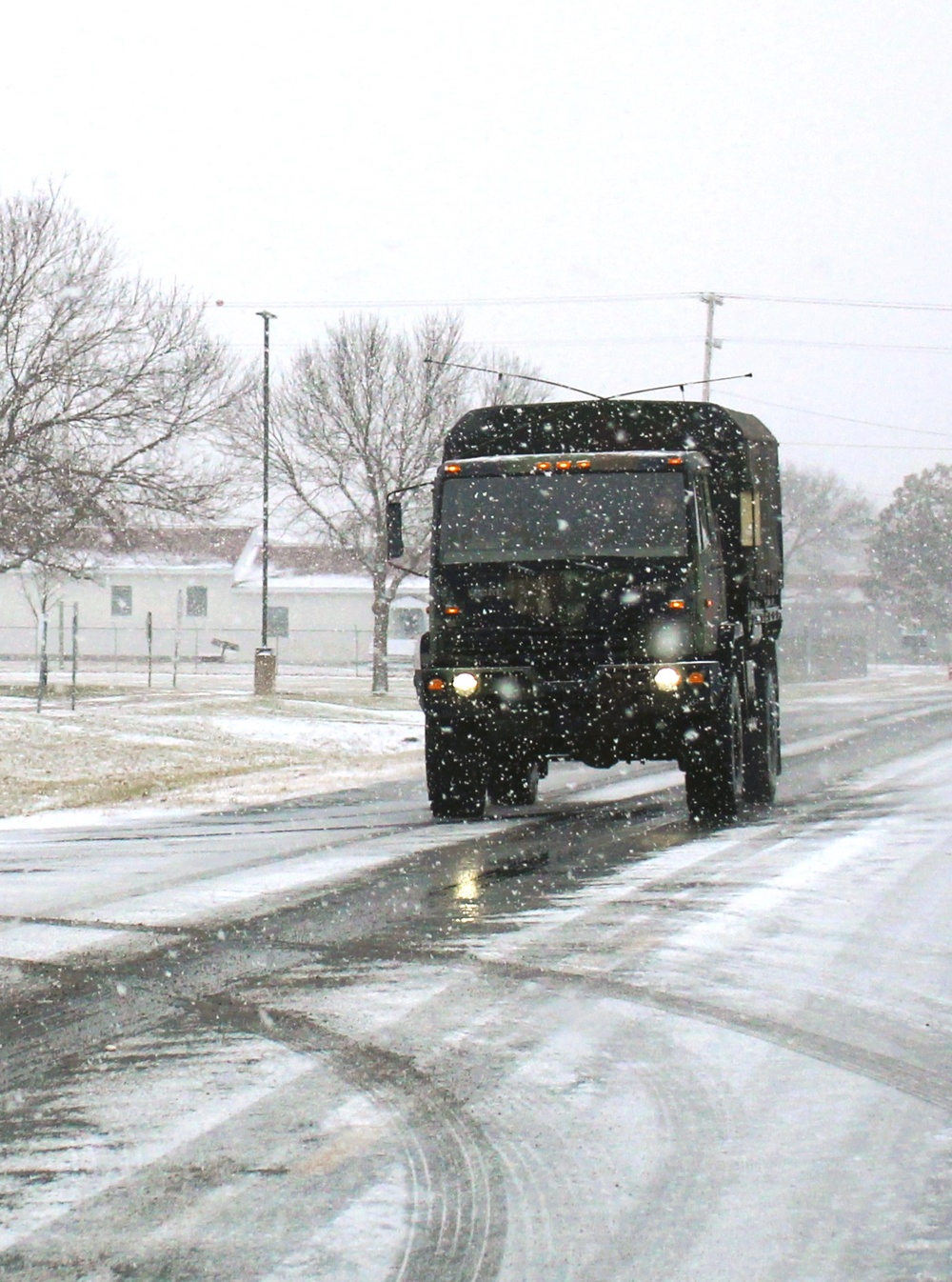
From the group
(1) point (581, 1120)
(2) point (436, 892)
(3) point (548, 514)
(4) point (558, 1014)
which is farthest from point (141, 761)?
(1) point (581, 1120)

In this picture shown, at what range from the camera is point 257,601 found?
62.0 metres

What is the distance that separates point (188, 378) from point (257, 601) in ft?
115

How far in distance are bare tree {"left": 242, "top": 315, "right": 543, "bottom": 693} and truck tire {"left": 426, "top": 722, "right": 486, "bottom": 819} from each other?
77.0ft

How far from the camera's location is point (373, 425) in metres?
36.9

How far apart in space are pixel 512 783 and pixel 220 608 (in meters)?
50.2

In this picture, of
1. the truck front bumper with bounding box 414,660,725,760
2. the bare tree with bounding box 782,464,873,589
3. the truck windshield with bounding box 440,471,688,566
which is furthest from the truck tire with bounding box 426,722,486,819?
the bare tree with bounding box 782,464,873,589

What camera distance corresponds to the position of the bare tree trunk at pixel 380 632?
36.9 m

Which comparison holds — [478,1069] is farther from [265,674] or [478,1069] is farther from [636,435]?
[265,674]

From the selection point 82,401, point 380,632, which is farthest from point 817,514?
point 82,401

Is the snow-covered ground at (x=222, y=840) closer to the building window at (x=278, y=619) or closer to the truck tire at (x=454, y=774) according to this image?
the truck tire at (x=454, y=774)

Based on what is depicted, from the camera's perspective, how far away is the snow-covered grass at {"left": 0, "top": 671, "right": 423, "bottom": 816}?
15927mm

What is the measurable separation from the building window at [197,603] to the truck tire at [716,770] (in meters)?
51.9

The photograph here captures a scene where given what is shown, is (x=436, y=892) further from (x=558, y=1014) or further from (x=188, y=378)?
(x=188, y=378)

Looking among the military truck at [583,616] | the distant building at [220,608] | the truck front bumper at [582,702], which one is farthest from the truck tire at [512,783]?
the distant building at [220,608]
